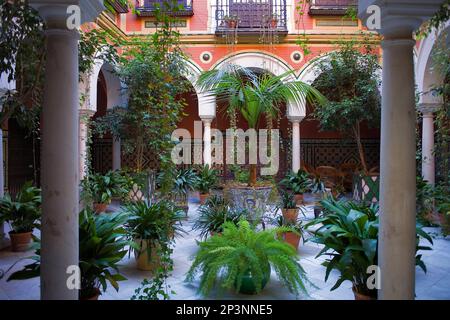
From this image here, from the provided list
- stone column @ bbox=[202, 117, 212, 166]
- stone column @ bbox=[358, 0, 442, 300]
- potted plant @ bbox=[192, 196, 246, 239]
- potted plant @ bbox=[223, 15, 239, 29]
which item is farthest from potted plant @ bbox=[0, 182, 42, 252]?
stone column @ bbox=[202, 117, 212, 166]

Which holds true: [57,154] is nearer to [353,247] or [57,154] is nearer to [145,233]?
[145,233]

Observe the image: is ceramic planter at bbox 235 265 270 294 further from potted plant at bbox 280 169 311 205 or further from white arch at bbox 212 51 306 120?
white arch at bbox 212 51 306 120

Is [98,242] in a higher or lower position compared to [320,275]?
higher

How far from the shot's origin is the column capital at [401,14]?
2.19 metres

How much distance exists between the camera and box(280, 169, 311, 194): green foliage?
8.10m

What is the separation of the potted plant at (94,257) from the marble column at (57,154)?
420 mm

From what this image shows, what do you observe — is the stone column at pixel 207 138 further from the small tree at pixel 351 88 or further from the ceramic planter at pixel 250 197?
the ceramic planter at pixel 250 197

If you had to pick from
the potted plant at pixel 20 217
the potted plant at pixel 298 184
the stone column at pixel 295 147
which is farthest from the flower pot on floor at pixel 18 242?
the stone column at pixel 295 147

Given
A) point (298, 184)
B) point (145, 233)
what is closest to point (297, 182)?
point (298, 184)

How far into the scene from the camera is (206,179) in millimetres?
8977

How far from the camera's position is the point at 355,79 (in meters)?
8.25

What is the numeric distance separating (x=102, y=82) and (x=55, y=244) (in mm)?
10410

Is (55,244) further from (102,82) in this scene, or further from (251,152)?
(102,82)
